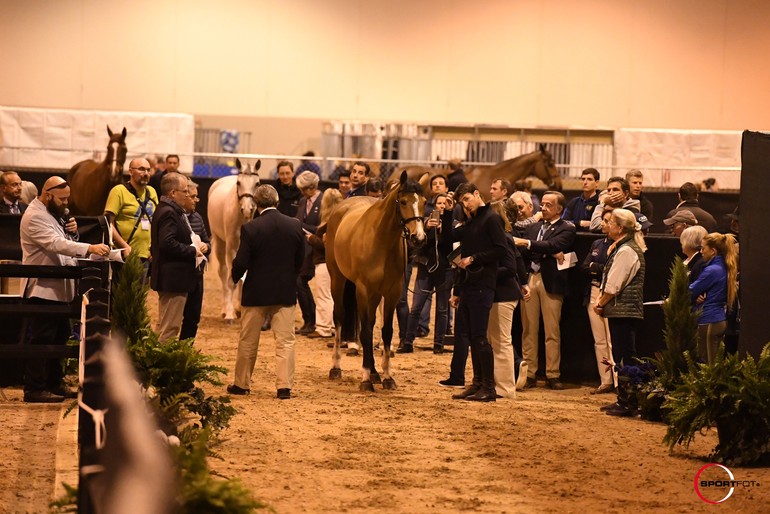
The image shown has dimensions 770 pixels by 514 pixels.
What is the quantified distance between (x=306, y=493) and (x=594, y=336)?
4779 millimetres

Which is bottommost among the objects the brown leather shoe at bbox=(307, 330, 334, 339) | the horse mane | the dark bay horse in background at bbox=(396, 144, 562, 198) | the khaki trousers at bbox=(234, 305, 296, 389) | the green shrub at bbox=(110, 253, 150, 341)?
the brown leather shoe at bbox=(307, 330, 334, 339)

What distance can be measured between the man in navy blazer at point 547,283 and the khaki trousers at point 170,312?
329cm

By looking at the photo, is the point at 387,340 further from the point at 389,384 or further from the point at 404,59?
the point at 404,59

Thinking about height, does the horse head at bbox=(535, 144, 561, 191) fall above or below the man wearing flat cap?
above

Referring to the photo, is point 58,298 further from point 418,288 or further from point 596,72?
point 596,72

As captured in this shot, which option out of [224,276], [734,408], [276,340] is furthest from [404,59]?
[734,408]

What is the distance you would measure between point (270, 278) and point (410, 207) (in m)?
1.46

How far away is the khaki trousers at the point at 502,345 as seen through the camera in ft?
32.4

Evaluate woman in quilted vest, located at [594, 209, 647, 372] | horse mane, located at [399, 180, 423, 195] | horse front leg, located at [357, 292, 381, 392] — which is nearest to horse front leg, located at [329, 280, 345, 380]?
horse front leg, located at [357, 292, 381, 392]

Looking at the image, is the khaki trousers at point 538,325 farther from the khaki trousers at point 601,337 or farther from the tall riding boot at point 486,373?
the tall riding boot at point 486,373

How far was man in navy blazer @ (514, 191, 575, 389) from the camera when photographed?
1062 centimetres

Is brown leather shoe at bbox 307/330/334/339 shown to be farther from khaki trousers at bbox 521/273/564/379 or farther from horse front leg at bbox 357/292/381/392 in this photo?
khaki trousers at bbox 521/273/564/379

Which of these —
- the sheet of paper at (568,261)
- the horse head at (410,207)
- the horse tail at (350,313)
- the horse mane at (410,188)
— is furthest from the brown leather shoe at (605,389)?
the horse tail at (350,313)

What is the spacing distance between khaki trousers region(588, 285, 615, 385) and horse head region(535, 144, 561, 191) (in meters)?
9.56
